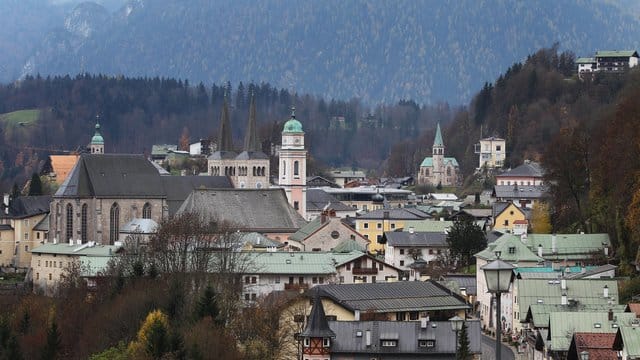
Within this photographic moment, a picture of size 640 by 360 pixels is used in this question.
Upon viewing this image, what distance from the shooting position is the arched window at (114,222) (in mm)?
132625

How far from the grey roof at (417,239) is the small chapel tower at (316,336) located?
4593 cm

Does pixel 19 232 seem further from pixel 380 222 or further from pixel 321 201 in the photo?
pixel 321 201

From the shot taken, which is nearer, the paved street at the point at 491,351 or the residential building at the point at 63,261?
the paved street at the point at 491,351

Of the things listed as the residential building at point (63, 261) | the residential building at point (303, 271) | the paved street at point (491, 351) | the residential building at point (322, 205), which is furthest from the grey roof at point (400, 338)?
the residential building at point (322, 205)

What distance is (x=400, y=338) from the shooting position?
67000 mm

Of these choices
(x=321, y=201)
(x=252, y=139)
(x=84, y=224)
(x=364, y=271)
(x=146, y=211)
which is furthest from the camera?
(x=252, y=139)

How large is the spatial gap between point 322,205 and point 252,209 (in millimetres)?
36832

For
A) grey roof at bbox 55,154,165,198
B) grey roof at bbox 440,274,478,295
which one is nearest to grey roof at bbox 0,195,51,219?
grey roof at bbox 55,154,165,198

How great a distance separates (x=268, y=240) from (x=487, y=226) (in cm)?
2149

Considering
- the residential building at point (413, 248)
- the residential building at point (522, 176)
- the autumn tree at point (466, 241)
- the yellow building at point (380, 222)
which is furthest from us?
the residential building at point (522, 176)

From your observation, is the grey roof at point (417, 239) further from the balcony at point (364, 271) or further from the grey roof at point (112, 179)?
the grey roof at point (112, 179)

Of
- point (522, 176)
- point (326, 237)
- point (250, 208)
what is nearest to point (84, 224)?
point (250, 208)

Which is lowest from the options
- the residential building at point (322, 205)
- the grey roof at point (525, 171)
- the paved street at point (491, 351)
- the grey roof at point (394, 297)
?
the paved street at point (491, 351)

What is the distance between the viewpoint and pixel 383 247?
407 ft
